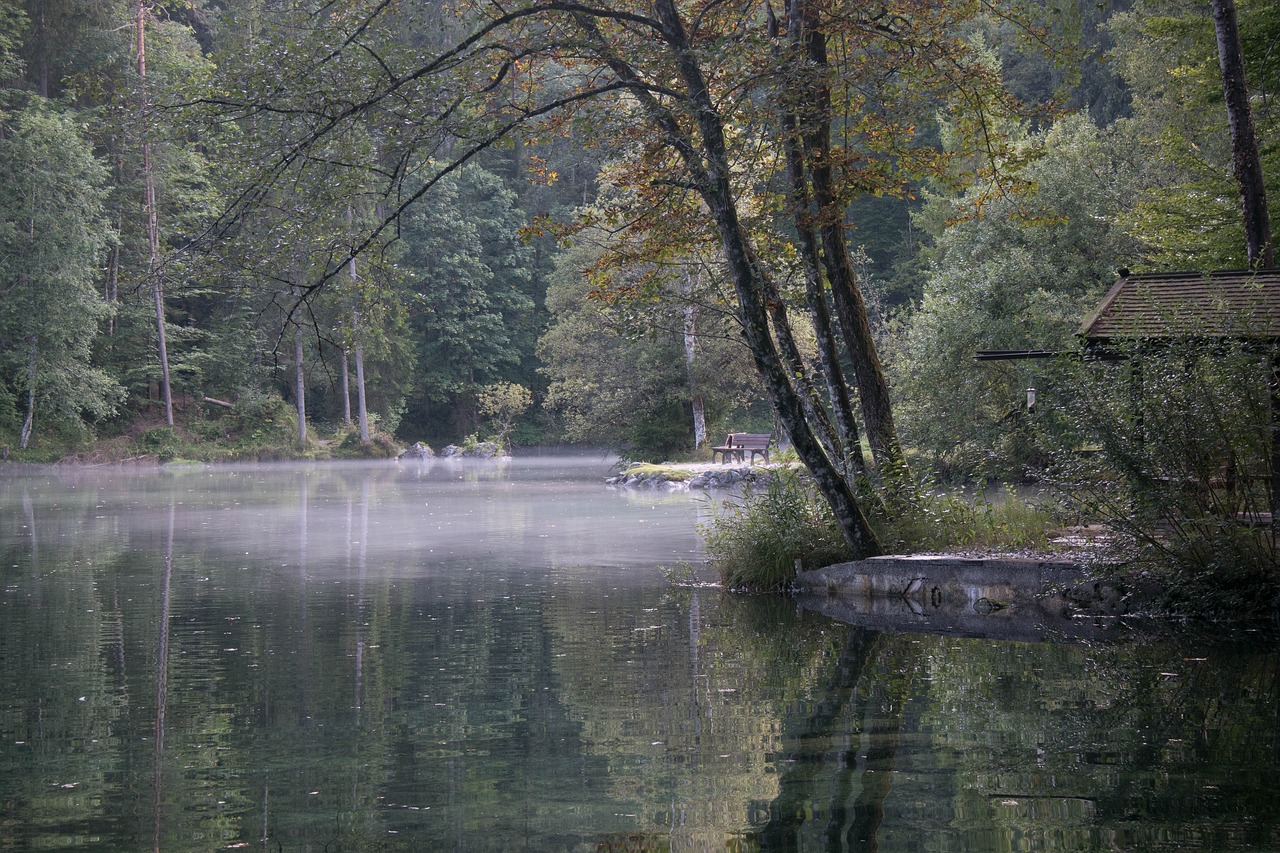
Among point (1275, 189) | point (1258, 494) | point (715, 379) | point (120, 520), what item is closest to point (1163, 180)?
point (1275, 189)

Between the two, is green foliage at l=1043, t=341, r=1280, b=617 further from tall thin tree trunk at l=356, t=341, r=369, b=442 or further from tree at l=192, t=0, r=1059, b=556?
tall thin tree trunk at l=356, t=341, r=369, b=442

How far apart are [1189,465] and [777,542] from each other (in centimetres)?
446

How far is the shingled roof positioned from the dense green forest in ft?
5.48

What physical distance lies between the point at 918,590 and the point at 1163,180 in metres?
20.8

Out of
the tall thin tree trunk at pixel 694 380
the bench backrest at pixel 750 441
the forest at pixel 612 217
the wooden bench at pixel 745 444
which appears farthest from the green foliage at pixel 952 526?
the tall thin tree trunk at pixel 694 380

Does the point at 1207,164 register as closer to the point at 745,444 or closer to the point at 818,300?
the point at 818,300

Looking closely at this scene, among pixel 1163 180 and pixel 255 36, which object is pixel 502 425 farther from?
pixel 255 36

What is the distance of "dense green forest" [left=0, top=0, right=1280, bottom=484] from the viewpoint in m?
11.0

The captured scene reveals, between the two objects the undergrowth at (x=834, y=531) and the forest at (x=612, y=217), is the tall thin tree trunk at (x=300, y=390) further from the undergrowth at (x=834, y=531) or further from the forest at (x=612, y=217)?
the undergrowth at (x=834, y=531)

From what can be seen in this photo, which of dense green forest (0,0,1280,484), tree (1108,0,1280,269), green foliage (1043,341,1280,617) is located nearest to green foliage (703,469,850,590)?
dense green forest (0,0,1280,484)

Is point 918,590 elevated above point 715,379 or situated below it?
below

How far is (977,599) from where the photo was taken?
36.2ft

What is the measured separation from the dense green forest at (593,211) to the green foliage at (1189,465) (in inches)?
60.0

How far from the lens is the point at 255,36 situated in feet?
36.1
